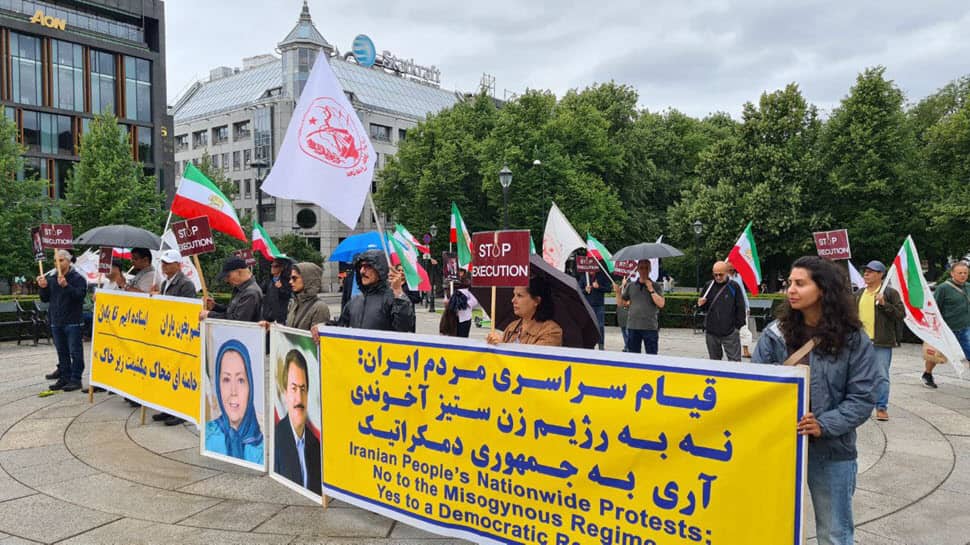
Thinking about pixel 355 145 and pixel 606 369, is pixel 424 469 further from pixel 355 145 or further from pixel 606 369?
pixel 355 145

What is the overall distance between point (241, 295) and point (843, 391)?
5.71 meters

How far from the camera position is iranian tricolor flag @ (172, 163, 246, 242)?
7695mm

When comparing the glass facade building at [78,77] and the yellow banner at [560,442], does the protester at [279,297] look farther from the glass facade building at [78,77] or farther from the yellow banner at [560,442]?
the glass facade building at [78,77]

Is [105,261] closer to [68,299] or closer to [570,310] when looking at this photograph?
[68,299]

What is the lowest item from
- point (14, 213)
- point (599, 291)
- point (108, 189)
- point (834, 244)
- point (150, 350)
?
point (150, 350)

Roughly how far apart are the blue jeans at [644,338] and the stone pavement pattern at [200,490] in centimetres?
302

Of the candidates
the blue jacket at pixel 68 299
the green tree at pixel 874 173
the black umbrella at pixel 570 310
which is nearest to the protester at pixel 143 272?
the blue jacket at pixel 68 299

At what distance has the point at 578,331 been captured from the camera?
483cm

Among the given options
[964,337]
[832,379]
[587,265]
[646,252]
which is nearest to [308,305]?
[832,379]

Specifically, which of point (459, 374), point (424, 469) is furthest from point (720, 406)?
point (424, 469)

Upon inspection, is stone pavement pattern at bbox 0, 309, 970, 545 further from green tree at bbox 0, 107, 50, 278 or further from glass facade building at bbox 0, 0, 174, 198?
glass facade building at bbox 0, 0, 174, 198

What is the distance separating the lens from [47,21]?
49.0 metres

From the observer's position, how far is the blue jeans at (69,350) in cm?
954

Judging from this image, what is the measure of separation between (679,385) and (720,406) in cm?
21
